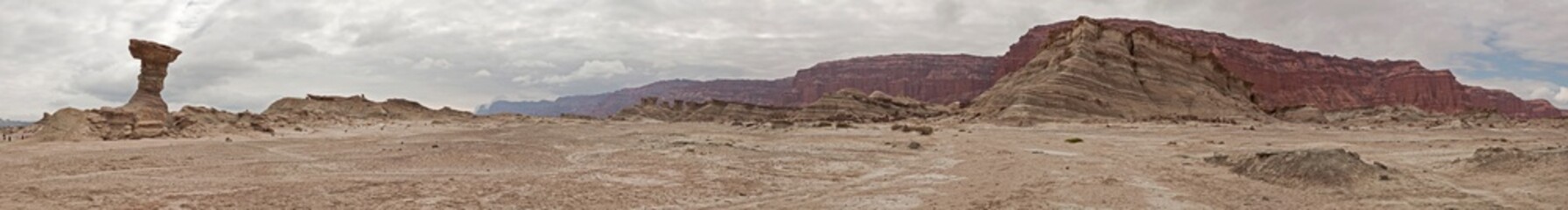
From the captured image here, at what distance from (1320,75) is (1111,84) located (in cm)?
10934

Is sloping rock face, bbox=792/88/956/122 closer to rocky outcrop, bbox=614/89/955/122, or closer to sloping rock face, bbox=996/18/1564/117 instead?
rocky outcrop, bbox=614/89/955/122

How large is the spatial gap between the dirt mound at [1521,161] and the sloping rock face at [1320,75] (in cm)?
12927

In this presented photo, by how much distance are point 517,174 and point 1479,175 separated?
1088 centimetres

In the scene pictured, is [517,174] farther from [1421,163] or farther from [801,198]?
[1421,163]

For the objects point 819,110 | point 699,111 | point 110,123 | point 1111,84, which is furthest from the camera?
point 699,111

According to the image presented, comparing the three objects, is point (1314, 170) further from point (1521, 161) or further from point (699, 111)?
point (699, 111)

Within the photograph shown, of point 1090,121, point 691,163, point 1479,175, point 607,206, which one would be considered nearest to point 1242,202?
point 1479,175

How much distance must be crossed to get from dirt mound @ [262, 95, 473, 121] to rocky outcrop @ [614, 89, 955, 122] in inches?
967

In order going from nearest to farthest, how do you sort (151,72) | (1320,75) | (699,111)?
(151,72), (699,111), (1320,75)

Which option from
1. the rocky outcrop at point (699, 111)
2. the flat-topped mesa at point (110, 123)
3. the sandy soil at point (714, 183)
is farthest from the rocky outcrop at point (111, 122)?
the rocky outcrop at point (699, 111)

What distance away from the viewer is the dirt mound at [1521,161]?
356 inches

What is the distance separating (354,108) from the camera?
2594 inches

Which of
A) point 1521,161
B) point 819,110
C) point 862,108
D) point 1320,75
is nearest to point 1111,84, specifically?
point 862,108

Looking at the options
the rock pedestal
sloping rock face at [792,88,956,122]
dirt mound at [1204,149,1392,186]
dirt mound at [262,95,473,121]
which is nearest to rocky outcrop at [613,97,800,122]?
sloping rock face at [792,88,956,122]
